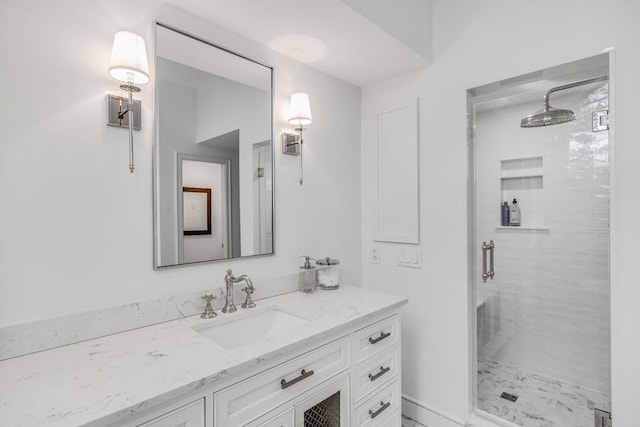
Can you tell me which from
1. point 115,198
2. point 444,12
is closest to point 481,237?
point 444,12

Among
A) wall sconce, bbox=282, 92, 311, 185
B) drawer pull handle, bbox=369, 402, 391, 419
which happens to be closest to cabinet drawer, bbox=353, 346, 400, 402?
drawer pull handle, bbox=369, 402, 391, 419

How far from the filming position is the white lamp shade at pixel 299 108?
6.13ft

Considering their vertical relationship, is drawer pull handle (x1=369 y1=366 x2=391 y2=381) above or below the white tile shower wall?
below

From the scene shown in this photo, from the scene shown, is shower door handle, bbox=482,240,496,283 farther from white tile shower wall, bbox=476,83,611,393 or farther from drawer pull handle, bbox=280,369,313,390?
drawer pull handle, bbox=280,369,313,390

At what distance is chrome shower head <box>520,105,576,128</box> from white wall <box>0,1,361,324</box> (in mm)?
1685

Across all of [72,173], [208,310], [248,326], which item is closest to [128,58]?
[72,173]

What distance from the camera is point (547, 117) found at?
1.73m

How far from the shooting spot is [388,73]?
2213 millimetres

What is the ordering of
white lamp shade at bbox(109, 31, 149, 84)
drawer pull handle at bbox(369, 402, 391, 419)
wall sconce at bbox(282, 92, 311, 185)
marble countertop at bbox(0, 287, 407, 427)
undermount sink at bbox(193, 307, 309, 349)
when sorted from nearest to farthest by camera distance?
1. marble countertop at bbox(0, 287, 407, 427)
2. white lamp shade at bbox(109, 31, 149, 84)
3. undermount sink at bbox(193, 307, 309, 349)
4. drawer pull handle at bbox(369, 402, 391, 419)
5. wall sconce at bbox(282, 92, 311, 185)

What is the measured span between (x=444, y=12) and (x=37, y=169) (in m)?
2.23

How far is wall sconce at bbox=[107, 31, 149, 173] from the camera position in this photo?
1.22 meters

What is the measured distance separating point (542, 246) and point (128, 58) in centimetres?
214

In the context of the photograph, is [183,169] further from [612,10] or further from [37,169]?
[612,10]

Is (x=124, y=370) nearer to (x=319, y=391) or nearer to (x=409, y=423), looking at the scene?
(x=319, y=391)
